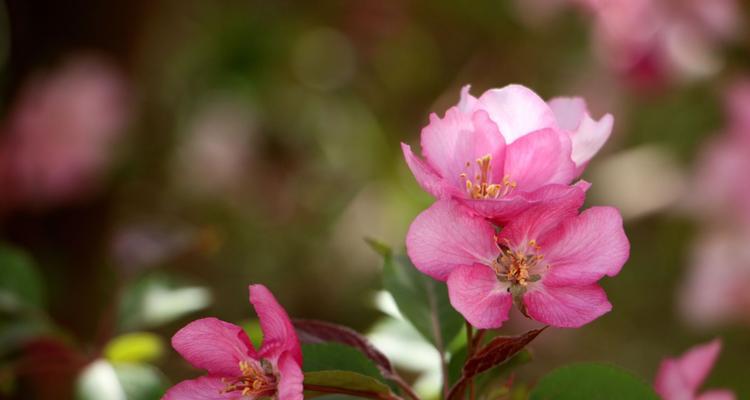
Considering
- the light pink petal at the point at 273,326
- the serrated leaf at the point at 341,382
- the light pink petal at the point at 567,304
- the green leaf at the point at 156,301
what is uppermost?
the light pink petal at the point at 567,304

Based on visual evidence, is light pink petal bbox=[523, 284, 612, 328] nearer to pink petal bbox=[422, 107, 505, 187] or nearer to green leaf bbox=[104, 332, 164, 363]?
pink petal bbox=[422, 107, 505, 187]

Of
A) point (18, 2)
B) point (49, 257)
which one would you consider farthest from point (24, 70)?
point (49, 257)

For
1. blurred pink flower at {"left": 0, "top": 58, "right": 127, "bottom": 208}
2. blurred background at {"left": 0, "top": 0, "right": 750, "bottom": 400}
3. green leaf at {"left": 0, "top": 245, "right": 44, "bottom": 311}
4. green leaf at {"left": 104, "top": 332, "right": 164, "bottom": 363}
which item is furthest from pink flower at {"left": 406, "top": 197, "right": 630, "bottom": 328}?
blurred pink flower at {"left": 0, "top": 58, "right": 127, "bottom": 208}

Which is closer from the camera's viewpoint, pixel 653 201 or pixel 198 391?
pixel 198 391

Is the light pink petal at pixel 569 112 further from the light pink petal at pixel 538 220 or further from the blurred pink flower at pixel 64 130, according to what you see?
the blurred pink flower at pixel 64 130

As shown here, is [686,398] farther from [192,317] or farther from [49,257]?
[192,317]

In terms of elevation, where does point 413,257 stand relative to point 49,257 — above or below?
above

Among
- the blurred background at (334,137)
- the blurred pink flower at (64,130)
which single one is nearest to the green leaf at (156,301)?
the blurred background at (334,137)
